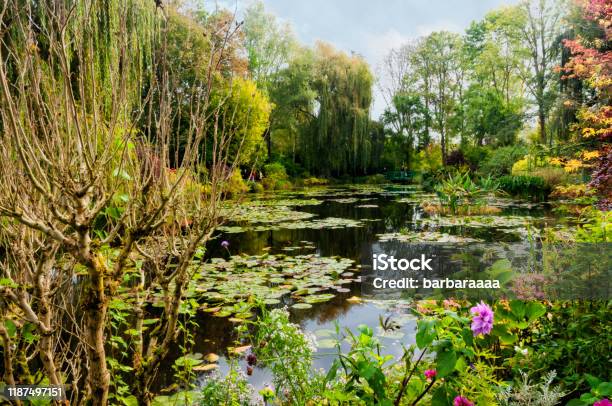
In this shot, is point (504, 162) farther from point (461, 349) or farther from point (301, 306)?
point (461, 349)

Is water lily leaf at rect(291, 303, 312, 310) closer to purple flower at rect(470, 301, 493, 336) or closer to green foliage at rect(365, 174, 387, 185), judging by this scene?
purple flower at rect(470, 301, 493, 336)

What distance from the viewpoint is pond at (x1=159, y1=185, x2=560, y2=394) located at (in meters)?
3.59

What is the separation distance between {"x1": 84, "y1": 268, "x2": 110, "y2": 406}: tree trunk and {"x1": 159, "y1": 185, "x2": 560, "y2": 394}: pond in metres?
0.77

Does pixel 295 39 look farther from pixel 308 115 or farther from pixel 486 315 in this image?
pixel 486 315

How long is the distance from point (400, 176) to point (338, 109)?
A: 765 centimetres

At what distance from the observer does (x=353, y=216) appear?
36.0 feet

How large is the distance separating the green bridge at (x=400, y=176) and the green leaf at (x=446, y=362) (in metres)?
27.6

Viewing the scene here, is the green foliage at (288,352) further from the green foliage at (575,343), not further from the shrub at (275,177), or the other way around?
the shrub at (275,177)

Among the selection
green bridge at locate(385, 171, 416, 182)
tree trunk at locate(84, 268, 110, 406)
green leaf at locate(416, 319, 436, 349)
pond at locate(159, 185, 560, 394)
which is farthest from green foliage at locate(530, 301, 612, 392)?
green bridge at locate(385, 171, 416, 182)

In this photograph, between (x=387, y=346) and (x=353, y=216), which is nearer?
(x=387, y=346)

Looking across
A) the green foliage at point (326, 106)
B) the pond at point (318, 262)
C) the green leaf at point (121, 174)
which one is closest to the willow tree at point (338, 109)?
the green foliage at point (326, 106)

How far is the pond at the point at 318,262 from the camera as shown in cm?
359

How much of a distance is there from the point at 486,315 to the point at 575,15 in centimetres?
1415

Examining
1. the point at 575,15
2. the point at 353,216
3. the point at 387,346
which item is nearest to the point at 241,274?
the point at 387,346
